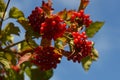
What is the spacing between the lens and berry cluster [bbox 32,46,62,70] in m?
4.16

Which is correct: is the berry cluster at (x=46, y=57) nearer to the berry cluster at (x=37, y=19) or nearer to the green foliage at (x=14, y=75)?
the berry cluster at (x=37, y=19)

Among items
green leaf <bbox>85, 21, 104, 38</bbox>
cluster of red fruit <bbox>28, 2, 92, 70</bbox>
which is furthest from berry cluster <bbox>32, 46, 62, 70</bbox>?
green leaf <bbox>85, 21, 104, 38</bbox>

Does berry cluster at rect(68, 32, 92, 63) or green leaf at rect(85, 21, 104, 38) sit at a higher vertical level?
green leaf at rect(85, 21, 104, 38)

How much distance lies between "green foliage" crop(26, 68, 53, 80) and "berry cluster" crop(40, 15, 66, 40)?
42 centimetres

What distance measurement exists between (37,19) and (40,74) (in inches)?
26.4

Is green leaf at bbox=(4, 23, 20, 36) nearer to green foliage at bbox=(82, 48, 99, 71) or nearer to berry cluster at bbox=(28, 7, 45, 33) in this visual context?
berry cluster at bbox=(28, 7, 45, 33)

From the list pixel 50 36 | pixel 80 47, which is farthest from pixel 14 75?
pixel 80 47

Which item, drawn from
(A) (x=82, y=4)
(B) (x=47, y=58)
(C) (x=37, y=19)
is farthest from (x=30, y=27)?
(A) (x=82, y=4)

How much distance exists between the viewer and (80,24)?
457 centimetres

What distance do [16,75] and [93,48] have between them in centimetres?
121

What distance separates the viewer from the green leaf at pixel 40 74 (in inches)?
152

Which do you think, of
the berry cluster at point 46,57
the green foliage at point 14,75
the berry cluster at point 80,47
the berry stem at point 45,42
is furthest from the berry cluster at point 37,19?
the green foliage at point 14,75

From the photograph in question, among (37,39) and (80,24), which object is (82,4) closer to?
(80,24)

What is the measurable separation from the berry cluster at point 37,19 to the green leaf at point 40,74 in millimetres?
522
